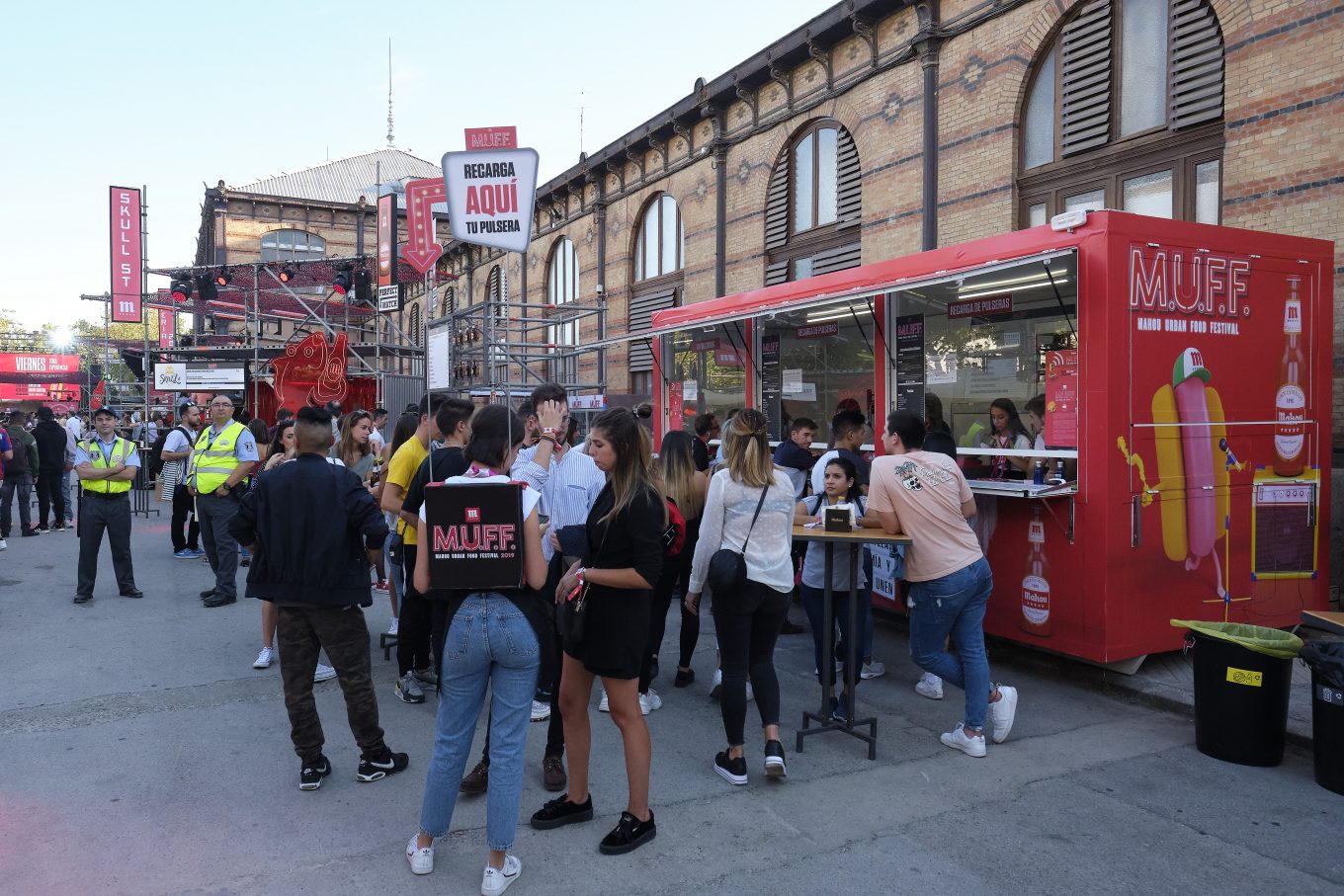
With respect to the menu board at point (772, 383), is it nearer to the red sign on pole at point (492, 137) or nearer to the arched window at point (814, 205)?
the arched window at point (814, 205)

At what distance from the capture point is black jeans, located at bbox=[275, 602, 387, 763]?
169 inches

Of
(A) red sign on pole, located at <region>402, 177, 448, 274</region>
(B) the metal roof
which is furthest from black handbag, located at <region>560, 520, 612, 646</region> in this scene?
(B) the metal roof

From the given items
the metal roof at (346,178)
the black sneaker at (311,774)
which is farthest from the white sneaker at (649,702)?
the metal roof at (346,178)

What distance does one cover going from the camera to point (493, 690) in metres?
3.32

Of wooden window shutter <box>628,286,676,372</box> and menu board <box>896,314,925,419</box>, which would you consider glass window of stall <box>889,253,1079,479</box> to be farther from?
wooden window shutter <box>628,286,676,372</box>

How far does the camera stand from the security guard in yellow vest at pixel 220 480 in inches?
332

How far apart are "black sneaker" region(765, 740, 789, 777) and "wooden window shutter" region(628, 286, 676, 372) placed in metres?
13.9

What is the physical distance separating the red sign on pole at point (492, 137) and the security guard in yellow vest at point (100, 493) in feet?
16.9

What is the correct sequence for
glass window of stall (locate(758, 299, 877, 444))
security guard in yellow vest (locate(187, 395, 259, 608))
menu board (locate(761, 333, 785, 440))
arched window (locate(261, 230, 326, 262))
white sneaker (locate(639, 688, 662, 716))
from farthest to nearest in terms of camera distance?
arched window (locate(261, 230, 326, 262)) → menu board (locate(761, 333, 785, 440)) → glass window of stall (locate(758, 299, 877, 444)) → security guard in yellow vest (locate(187, 395, 259, 608)) → white sneaker (locate(639, 688, 662, 716))

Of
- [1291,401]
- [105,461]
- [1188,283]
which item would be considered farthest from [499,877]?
[105,461]

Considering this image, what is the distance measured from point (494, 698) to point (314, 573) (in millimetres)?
1362

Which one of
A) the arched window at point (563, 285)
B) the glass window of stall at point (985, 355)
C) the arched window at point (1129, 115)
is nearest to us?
the glass window of stall at point (985, 355)

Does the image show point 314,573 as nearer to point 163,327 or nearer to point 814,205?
point 814,205

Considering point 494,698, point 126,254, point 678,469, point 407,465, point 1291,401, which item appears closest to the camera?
point 494,698
